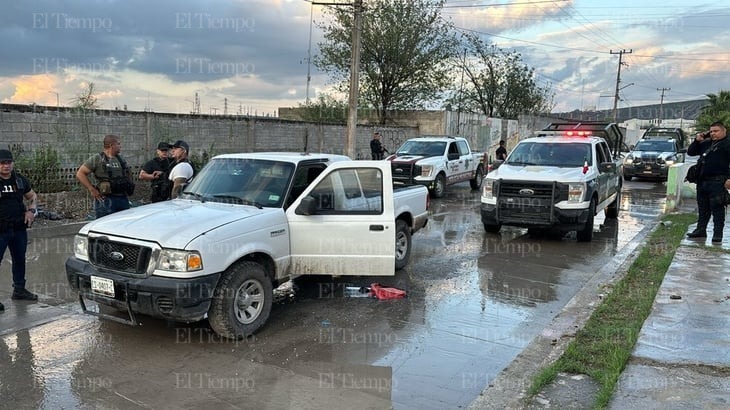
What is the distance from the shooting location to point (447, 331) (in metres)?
5.54

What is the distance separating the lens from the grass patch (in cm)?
419

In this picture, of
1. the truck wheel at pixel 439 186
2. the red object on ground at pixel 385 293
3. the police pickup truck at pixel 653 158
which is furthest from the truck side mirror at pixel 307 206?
the police pickup truck at pixel 653 158

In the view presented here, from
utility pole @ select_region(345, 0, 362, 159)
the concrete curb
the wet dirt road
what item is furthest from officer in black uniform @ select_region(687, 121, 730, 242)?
utility pole @ select_region(345, 0, 362, 159)

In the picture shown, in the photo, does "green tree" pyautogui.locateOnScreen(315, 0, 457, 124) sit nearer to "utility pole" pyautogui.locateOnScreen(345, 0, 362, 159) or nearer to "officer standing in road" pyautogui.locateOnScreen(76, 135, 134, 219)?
"utility pole" pyautogui.locateOnScreen(345, 0, 362, 159)

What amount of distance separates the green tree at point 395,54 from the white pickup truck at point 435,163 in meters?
10.1

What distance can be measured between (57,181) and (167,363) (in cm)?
852

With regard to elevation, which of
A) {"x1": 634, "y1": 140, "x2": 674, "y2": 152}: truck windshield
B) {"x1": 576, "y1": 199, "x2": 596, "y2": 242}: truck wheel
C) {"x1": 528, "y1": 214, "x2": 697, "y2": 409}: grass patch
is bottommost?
{"x1": 528, "y1": 214, "x2": 697, "y2": 409}: grass patch

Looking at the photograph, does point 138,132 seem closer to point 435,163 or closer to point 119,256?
point 435,163

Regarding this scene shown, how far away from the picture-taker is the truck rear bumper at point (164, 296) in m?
4.54

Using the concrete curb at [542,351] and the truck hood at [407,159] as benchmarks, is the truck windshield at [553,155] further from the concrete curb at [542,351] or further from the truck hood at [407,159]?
the truck hood at [407,159]

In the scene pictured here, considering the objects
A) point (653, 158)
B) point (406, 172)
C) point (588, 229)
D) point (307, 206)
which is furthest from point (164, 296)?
point (653, 158)

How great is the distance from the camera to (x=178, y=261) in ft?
15.1

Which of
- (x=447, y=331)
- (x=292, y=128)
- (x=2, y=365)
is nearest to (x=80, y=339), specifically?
(x=2, y=365)

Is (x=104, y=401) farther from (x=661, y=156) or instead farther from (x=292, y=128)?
(x=661, y=156)
